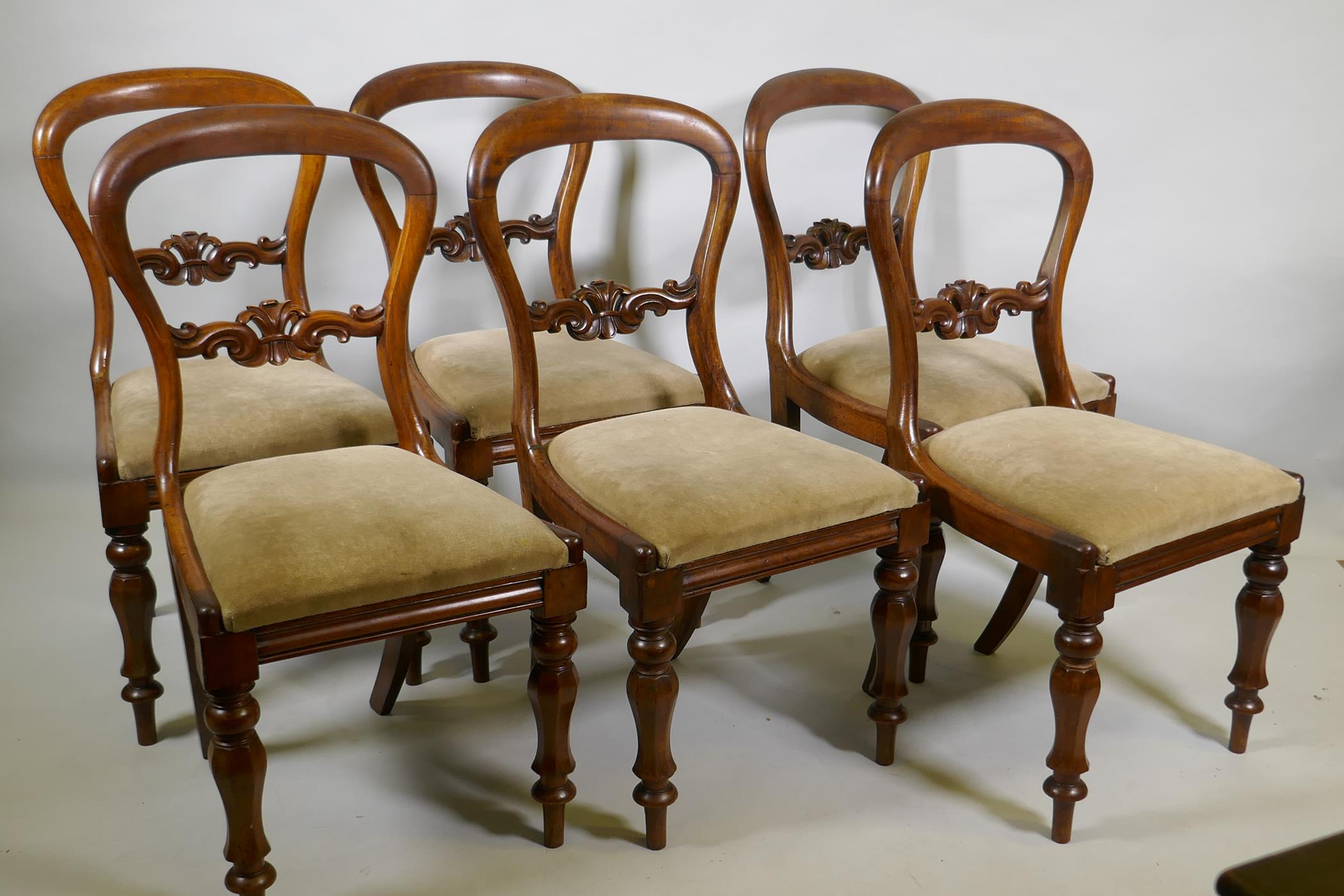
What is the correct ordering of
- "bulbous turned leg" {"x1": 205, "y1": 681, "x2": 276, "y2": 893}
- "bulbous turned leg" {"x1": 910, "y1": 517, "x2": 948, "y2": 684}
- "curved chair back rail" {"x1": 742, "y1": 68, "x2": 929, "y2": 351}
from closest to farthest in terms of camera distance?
1. "bulbous turned leg" {"x1": 205, "y1": 681, "x2": 276, "y2": 893}
2. "bulbous turned leg" {"x1": 910, "y1": 517, "x2": 948, "y2": 684}
3. "curved chair back rail" {"x1": 742, "y1": 68, "x2": 929, "y2": 351}

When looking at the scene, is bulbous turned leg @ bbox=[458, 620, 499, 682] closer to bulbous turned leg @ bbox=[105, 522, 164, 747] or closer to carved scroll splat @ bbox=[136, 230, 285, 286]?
bulbous turned leg @ bbox=[105, 522, 164, 747]

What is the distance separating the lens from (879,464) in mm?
1853

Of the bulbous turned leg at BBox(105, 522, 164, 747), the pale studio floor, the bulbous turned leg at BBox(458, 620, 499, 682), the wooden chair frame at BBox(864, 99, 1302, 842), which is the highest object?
the wooden chair frame at BBox(864, 99, 1302, 842)

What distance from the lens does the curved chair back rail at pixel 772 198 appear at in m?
2.35

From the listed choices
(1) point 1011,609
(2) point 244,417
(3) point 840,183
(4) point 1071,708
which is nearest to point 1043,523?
(4) point 1071,708

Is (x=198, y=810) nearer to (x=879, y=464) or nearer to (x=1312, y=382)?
(x=879, y=464)

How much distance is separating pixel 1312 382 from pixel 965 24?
131 cm

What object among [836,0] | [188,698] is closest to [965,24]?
[836,0]

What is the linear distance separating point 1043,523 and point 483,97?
4.84 ft

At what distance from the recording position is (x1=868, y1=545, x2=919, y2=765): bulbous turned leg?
1.87 meters

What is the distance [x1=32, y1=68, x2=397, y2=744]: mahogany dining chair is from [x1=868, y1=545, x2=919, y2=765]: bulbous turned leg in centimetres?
86

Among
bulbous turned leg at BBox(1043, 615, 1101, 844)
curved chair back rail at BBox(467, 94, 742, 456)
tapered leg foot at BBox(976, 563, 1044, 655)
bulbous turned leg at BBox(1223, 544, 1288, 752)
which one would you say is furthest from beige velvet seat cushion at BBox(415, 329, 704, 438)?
bulbous turned leg at BBox(1223, 544, 1288, 752)

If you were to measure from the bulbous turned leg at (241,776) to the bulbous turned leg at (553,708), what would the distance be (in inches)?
14.7

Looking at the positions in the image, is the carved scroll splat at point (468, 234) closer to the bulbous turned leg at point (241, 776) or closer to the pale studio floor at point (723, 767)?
the pale studio floor at point (723, 767)
